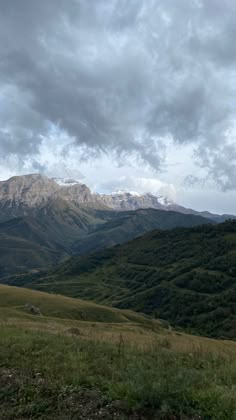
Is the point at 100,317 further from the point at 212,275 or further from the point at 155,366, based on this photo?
the point at 212,275

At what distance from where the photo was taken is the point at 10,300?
64000 millimetres

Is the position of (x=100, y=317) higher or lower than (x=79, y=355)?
lower

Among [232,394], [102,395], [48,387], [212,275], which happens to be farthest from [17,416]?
[212,275]

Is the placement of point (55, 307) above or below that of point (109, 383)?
below

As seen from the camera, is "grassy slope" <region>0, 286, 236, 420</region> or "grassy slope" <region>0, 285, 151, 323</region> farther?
"grassy slope" <region>0, 285, 151, 323</region>

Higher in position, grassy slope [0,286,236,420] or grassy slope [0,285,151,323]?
grassy slope [0,286,236,420]

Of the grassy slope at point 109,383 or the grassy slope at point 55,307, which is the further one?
the grassy slope at point 55,307

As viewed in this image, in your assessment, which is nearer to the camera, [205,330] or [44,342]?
[44,342]

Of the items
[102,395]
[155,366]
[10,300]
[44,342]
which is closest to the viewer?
[102,395]

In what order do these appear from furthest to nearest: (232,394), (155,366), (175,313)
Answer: (175,313)
(155,366)
(232,394)

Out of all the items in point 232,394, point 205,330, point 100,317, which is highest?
point 232,394

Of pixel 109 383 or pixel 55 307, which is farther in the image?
pixel 55 307

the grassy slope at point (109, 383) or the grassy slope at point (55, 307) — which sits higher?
the grassy slope at point (109, 383)

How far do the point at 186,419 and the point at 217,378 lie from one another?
9.43 ft
